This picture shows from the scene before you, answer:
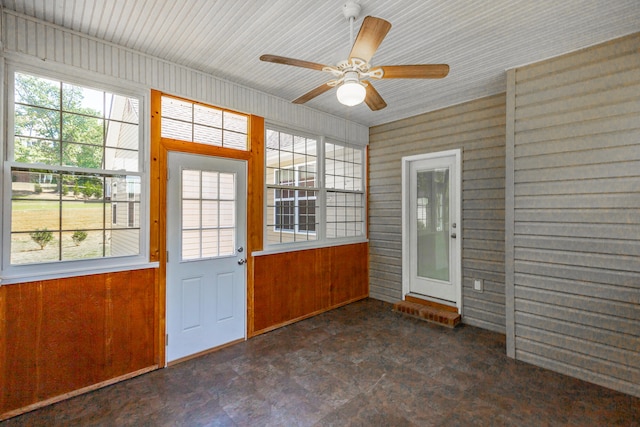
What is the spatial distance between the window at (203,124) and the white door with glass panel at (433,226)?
2486mm

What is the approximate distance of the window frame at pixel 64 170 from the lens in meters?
2.15

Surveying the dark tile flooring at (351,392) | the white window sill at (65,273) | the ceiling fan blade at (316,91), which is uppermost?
the ceiling fan blade at (316,91)

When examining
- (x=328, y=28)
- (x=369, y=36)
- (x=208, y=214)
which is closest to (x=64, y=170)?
(x=208, y=214)

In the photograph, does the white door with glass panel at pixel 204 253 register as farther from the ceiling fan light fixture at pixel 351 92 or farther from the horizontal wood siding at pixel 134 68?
the ceiling fan light fixture at pixel 351 92

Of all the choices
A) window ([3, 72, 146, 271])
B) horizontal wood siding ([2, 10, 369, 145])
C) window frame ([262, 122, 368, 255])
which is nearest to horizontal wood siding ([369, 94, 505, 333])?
window frame ([262, 122, 368, 255])

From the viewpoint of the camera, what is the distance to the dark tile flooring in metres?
2.12

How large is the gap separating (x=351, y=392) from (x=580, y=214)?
248 cm

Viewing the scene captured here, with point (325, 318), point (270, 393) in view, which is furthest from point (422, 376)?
point (325, 318)

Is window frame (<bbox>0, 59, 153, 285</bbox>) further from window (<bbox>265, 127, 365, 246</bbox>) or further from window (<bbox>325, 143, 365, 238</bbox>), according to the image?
window (<bbox>325, 143, 365, 238</bbox>)

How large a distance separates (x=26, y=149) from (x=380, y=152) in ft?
13.6

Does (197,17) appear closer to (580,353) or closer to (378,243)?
(378,243)

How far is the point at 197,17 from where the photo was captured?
2.23 metres

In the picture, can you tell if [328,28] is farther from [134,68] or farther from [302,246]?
[302,246]

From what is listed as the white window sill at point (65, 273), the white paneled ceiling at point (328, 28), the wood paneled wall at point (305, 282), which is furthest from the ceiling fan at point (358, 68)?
the wood paneled wall at point (305, 282)
